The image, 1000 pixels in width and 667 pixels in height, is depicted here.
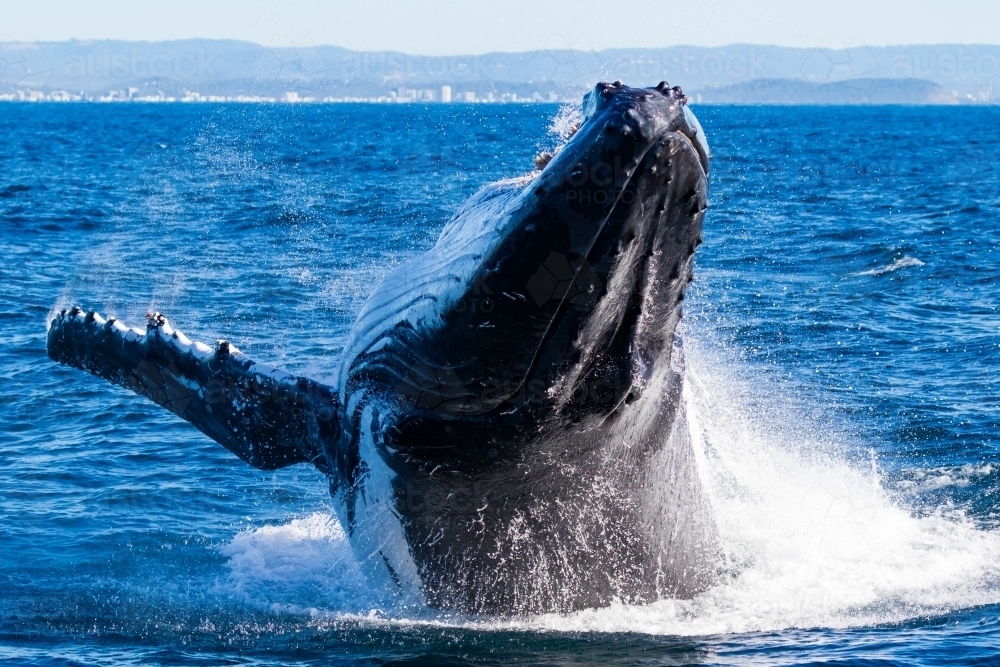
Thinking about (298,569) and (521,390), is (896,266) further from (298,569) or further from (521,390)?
(521,390)

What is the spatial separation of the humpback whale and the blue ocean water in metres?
0.55

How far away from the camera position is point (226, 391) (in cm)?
784

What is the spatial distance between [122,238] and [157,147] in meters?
42.6

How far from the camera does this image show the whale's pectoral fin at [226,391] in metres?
7.55

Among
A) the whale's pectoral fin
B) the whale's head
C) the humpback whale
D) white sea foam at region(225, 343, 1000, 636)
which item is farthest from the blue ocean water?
the whale's head

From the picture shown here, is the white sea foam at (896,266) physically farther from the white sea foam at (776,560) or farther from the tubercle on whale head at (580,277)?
the tubercle on whale head at (580,277)

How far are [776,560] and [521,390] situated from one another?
492 cm

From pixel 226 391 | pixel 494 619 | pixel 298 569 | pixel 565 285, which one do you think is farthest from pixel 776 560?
pixel 565 285

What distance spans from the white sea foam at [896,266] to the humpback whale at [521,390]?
1779 cm

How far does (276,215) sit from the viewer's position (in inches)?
1244

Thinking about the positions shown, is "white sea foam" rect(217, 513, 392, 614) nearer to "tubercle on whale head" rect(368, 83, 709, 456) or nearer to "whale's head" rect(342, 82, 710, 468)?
"whale's head" rect(342, 82, 710, 468)

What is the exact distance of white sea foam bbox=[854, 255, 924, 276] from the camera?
81.9 feet

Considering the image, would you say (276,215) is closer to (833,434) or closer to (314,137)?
(833,434)

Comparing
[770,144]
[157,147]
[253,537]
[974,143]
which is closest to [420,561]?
[253,537]
